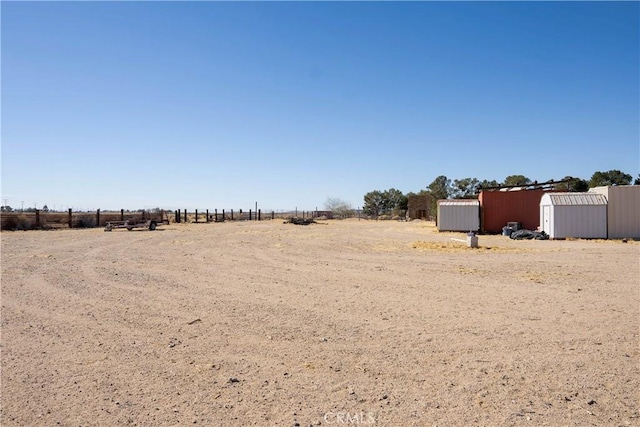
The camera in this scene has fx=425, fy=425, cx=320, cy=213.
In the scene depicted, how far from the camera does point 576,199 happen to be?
2572cm

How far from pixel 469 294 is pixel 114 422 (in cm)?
725

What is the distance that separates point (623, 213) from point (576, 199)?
101 inches

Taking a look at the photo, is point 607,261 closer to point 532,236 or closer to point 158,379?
point 532,236

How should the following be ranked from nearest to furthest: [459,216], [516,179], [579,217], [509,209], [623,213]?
[623,213], [579,217], [509,209], [459,216], [516,179]

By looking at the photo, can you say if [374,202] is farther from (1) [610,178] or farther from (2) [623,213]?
(2) [623,213]

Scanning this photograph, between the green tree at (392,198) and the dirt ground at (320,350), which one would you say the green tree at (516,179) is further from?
the dirt ground at (320,350)

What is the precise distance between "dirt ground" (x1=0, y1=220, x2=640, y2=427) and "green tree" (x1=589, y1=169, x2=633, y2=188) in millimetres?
59174

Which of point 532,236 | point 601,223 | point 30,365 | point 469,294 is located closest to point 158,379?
point 30,365

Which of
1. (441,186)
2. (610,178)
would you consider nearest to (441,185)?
(441,186)

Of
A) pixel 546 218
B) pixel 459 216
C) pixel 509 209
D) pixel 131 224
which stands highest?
pixel 509 209

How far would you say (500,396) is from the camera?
4180 millimetres

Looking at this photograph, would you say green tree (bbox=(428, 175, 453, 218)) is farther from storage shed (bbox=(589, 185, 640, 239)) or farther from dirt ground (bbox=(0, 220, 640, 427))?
dirt ground (bbox=(0, 220, 640, 427))

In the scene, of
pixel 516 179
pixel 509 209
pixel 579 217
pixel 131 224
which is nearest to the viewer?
pixel 579 217

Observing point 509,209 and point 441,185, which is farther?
point 441,185
